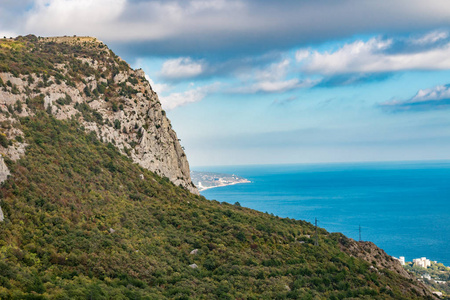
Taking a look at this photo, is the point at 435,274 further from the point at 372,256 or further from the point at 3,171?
the point at 3,171

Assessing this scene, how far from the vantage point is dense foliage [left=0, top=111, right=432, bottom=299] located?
2661 centimetres

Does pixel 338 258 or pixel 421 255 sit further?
pixel 421 255

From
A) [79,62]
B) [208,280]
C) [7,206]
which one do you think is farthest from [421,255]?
[7,206]

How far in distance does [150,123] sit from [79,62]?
54.8ft

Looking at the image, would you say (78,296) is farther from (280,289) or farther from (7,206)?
(280,289)

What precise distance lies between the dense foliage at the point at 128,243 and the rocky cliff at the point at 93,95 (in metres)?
2.77

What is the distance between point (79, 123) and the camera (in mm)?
52625

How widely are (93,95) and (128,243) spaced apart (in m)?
33.0

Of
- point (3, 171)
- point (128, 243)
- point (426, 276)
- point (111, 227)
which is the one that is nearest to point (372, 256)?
point (128, 243)

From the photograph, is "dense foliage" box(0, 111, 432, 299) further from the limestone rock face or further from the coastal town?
the coastal town

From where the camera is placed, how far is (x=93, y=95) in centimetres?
5925

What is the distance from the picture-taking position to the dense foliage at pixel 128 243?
2661cm

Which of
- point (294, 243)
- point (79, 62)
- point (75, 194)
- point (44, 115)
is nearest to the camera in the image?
point (75, 194)

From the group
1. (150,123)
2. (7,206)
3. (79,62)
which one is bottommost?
(7,206)
